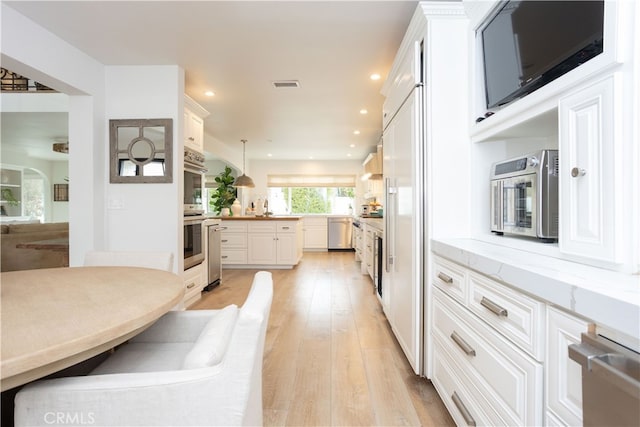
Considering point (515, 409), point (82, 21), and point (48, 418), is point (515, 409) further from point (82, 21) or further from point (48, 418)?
point (82, 21)

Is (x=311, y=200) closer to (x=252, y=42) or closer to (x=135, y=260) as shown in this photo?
(x=252, y=42)

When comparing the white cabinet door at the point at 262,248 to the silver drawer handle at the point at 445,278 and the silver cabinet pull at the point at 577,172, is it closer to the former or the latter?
the silver drawer handle at the point at 445,278

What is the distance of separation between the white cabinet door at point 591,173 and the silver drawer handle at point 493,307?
32 centimetres

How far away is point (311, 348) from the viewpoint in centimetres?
233

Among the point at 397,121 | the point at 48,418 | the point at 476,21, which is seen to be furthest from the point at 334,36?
the point at 48,418

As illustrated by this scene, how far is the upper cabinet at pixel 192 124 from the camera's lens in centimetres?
341

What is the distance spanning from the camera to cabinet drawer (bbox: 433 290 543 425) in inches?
35.5

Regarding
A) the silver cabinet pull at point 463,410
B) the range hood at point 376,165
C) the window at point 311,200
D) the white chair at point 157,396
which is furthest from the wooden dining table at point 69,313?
the window at point 311,200

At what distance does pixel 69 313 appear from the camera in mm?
943

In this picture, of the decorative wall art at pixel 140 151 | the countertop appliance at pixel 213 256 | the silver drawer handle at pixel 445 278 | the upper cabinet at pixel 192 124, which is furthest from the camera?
the countertop appliance at pixel 213 256

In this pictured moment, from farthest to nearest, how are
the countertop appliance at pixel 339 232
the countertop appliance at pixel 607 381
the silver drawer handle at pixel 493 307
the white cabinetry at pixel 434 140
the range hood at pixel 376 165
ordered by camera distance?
the countertop appliance at pixel 339 232 → the range hood at pixel 376 165 → the white cabinetry at pixel 434 140 → the silver drawer handle at pixel 493 307 → the countertop appliance at pixel 607 381

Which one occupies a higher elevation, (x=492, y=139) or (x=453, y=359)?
(x=492, y=139)

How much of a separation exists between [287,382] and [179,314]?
2.75 ft

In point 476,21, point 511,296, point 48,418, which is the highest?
point 476,21
